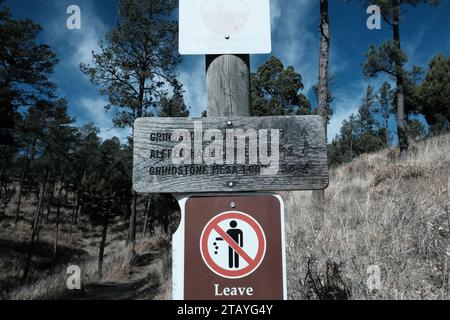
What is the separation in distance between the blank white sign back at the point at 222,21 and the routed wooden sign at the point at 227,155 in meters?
0.44

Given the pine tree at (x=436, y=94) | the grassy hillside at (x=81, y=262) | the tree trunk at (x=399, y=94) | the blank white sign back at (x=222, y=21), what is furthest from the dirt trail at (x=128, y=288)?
the pine tree at (x=436, y=94)

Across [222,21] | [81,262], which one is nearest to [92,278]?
[81,262]

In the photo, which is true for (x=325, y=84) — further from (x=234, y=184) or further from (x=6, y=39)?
(x=6, y=39)

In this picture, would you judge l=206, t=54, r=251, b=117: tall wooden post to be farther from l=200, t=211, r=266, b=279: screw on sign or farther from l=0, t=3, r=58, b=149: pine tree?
l=0, t=3, r=58, b=149: pine tree

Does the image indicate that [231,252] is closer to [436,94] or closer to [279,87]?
[279,87]

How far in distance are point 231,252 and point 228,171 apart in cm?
37

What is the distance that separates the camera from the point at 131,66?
16.4m

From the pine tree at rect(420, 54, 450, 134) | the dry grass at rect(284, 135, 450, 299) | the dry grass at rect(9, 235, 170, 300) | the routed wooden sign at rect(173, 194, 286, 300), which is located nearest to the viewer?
the routed wooden sign at rect(173, 194, 286, 300)

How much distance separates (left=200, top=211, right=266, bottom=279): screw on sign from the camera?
1449mm

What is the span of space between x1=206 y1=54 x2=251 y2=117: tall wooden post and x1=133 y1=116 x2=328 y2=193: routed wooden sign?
8.5 inches

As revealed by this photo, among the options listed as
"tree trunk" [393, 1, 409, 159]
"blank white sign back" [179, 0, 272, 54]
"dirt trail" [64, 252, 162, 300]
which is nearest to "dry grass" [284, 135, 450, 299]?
"blank white sign back" [179, 0, 272, 54]

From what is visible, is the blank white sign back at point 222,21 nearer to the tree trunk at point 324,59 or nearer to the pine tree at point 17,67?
the tree trunk at point 324,59

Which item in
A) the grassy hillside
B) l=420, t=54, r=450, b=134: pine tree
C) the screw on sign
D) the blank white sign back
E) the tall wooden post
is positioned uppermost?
l=420, t=54, r=450, b=134: pine tree
